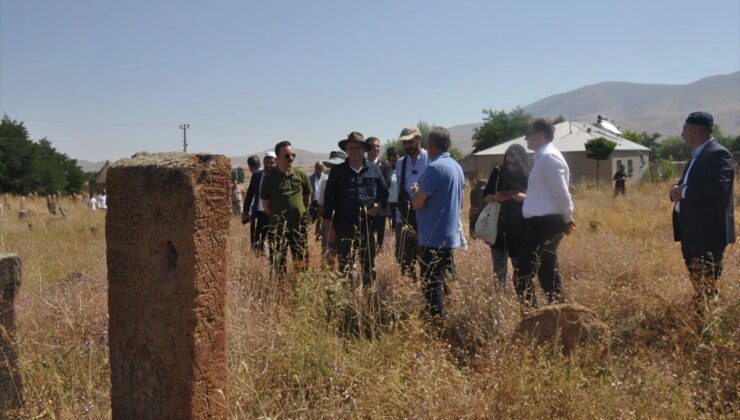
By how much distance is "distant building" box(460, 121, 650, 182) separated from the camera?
37.4 meters

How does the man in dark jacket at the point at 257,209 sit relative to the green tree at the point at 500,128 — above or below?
below

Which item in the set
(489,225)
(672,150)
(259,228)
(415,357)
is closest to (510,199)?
(489,225)

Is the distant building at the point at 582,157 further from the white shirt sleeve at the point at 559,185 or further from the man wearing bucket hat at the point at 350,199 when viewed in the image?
the white shirt sleeve at the point at 559,185

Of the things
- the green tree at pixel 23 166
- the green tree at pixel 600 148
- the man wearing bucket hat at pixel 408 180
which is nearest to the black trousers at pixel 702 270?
the man wearing bucket hat at pixel 408 180

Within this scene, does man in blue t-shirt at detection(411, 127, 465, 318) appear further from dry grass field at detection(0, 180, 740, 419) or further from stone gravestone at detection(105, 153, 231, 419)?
stone gravestone at detection(105, 153, 231, 419)

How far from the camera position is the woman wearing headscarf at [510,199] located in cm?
534

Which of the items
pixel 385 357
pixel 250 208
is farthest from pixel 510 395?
pixel 250 208

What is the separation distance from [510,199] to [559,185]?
28.2 inches

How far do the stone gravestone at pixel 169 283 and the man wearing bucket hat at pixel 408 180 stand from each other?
11.0 feet

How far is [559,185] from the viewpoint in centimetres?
470

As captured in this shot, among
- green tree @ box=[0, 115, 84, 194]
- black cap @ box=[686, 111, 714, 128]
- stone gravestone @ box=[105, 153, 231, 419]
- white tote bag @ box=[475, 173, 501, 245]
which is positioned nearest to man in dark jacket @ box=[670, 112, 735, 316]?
black cap @ box=[686, 111, 714, 128]

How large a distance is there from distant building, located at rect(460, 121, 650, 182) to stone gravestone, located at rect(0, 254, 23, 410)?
108 ft

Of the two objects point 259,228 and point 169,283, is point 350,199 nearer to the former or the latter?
point 259,228

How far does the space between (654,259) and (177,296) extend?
582cm
